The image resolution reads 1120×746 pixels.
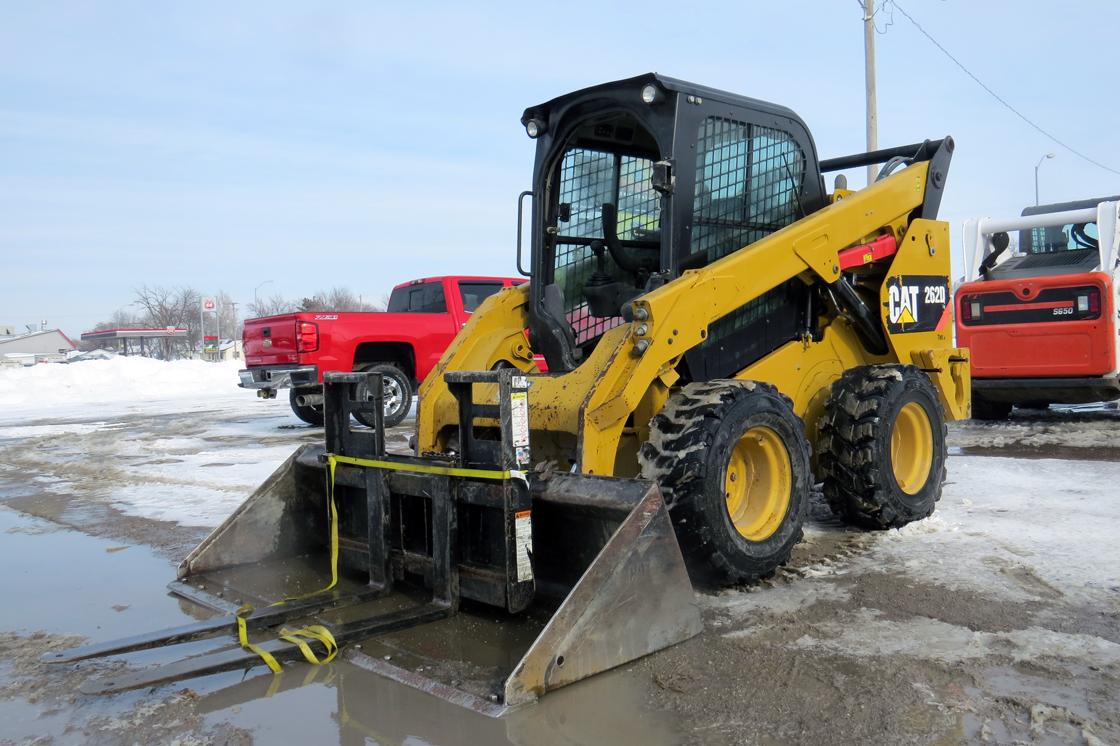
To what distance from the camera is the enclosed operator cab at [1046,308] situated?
9.96 meters

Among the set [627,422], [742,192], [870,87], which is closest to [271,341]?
[742,192]

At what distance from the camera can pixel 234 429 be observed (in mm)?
14352

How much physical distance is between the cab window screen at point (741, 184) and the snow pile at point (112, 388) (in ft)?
56.2

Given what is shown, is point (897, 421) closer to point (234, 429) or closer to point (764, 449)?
point (764, 449)

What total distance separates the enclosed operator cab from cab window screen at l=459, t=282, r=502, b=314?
6330 millimetres

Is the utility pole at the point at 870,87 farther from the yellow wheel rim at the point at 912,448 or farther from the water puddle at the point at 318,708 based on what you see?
the water puddle at the point at 318,708

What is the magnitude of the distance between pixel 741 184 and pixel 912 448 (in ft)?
6.94

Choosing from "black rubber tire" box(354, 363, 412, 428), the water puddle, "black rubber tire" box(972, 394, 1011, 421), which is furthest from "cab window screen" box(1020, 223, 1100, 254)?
the water puddle

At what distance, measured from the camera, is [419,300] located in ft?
45.6

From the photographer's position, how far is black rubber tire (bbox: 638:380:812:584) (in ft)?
14.1

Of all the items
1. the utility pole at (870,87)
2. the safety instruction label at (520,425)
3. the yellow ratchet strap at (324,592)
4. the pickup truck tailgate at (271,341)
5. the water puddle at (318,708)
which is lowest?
the water puddle at (318,708)

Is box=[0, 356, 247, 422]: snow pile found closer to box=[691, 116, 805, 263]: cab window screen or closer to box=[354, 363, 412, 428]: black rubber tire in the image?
box=[354, 363, 412, 428]: black rubber tire

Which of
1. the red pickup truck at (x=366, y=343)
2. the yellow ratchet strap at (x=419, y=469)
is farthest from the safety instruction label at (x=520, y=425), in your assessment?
the red pickup truck at (x=366, y=343)

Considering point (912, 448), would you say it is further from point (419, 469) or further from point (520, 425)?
point (419, 469)
